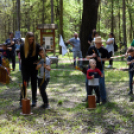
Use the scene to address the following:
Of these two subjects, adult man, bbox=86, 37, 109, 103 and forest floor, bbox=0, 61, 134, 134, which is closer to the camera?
forest floor, bbox=0, 61, 134, 134

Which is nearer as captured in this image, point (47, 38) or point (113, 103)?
point (113, 103)

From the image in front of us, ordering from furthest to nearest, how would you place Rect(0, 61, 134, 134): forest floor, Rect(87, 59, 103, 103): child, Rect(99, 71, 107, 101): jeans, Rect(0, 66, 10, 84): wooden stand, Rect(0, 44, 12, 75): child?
1. Rect(0, 44, 12, 75): child
2. Rect(0, 66, 10, 84): wooden stand
3. Rect(99, 71, 107, 101): jeans
4. Rect(87, 59, 103, 103): child
5. Rect(0, 61, 134, 134): forest floor

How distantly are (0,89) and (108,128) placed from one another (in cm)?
422

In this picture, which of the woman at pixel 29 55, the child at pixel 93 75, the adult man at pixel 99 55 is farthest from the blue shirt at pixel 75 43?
the woman at pixel 29 55

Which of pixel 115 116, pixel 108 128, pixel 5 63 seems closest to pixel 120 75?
pixel 5 63

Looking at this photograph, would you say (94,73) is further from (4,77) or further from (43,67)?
(4,77)

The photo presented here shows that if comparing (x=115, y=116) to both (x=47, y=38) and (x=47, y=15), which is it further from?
(x=47, y=15)

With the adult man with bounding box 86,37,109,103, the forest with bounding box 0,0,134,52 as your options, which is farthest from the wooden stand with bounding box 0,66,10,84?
the forest with bounding box 0,0,134,52

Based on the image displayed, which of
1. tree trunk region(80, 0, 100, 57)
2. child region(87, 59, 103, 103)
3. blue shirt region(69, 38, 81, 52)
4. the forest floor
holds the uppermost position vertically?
tree trunk region(80, 0, 100, 57)

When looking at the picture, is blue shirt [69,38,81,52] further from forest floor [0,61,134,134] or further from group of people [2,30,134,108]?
group of people [2,30,134,108]

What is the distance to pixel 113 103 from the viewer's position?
18.2ft

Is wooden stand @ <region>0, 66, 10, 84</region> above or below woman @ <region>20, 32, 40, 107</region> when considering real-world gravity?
below

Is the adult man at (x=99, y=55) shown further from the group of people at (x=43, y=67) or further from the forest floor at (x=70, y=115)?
the forest floor at (x=70, y=115)

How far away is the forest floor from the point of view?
156 inches
